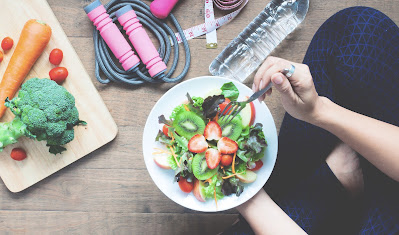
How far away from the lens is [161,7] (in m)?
1.19

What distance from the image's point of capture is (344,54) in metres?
1.03

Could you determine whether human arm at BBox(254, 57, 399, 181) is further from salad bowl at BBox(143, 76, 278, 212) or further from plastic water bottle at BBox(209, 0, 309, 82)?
plastic water bottle at BBox(209, 0, 309, 82)

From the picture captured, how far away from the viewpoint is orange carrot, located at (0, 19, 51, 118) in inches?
44.6

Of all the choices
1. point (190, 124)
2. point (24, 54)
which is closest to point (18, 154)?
point (24, 54)

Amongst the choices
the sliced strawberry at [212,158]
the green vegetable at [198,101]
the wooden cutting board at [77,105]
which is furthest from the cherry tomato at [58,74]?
the sliced strawberry at [212,158]

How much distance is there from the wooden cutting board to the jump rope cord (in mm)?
→ 72

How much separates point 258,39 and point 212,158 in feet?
1.83

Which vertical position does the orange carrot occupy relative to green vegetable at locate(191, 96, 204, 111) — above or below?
above

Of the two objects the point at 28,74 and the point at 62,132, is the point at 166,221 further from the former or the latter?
the point at 28,74

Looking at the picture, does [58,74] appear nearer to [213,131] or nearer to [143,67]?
[143,67]

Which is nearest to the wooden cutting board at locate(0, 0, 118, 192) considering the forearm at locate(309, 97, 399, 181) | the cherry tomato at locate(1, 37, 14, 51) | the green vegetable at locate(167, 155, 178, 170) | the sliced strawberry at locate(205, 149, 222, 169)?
the cherry tomato at locate(1, 37, 14, 51)

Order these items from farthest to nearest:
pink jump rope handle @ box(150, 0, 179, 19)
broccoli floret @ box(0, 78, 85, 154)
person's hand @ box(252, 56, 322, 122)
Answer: pink jump rope handle @ box(150, 0, 179, 19) < broccoli floret @ box(0, 78, 85, 154) < person's hand @ box(252, 56, 322, 122)

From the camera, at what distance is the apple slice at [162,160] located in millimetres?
1016

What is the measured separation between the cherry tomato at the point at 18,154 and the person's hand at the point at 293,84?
2.68 ft
